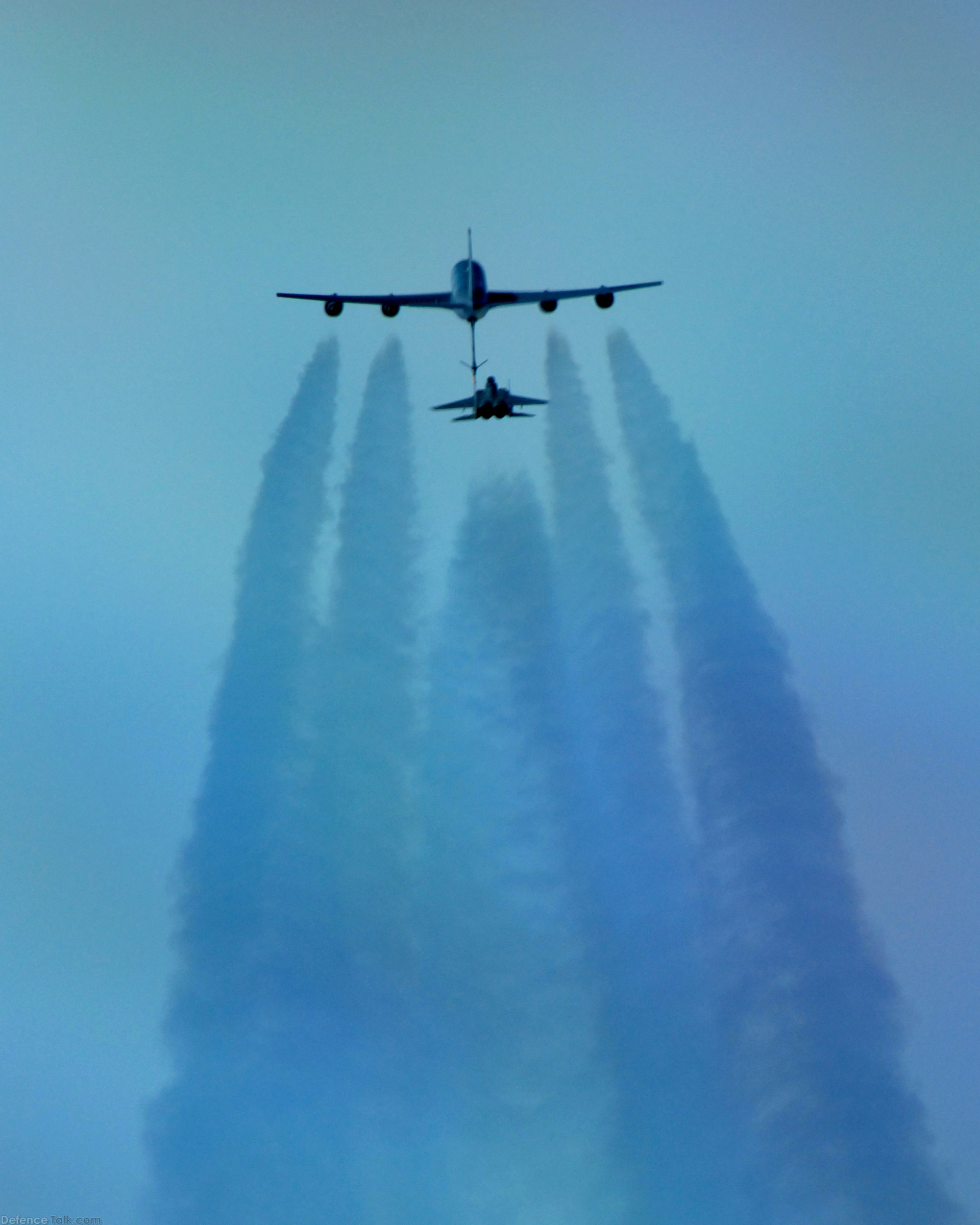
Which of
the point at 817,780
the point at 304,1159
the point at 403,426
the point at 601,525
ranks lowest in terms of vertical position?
the point at 304,1159

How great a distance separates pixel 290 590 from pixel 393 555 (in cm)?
742

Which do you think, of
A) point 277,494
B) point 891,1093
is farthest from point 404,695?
point 891,1093

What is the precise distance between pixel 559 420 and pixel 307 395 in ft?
54.7

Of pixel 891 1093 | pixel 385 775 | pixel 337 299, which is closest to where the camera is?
pixel 337 299

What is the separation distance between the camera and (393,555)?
105 m

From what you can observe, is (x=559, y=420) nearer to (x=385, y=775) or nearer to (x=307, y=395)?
(x=307, y=395)

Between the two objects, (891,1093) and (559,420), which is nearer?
(891,1093)

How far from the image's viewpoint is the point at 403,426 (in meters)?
106

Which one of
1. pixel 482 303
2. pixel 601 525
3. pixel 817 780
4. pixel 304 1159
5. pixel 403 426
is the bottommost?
pixel 304 1159

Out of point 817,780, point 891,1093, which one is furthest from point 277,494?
point 891,1093

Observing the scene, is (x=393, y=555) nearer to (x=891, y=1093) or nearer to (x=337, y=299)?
(x=337, y=299)

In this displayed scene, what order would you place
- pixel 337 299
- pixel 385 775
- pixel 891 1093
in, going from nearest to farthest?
pixel 337 299, pixel 891 1093, pixel 385 775

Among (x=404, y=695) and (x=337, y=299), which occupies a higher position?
(x=337, y=299)

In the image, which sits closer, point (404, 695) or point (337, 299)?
point (337, 299)
